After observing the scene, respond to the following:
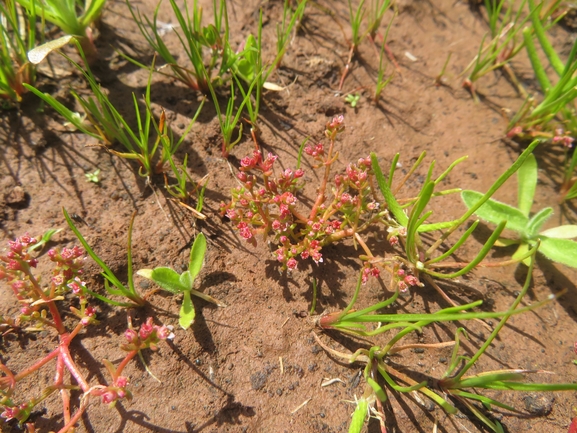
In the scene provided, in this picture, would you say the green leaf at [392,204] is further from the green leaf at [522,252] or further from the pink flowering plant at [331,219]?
the green leaf at [522,252]

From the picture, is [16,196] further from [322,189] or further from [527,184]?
[527,184]

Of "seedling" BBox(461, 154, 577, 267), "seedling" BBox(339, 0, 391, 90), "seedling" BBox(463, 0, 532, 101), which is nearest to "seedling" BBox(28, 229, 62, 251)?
"seedling" BBox(339, 0, 391, 90)

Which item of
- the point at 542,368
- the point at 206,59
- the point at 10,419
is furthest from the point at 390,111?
the point at 10,419

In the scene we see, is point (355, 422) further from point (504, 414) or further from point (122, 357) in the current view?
point (122, 357)

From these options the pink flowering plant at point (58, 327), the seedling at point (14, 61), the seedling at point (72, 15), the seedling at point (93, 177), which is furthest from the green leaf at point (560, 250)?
the seedling at point (14, 61)

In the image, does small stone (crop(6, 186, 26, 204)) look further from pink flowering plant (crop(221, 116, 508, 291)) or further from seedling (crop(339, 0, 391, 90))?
seedling (crop(339, 0, 391, 90))

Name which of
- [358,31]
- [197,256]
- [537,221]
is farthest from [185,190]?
[537,221]
